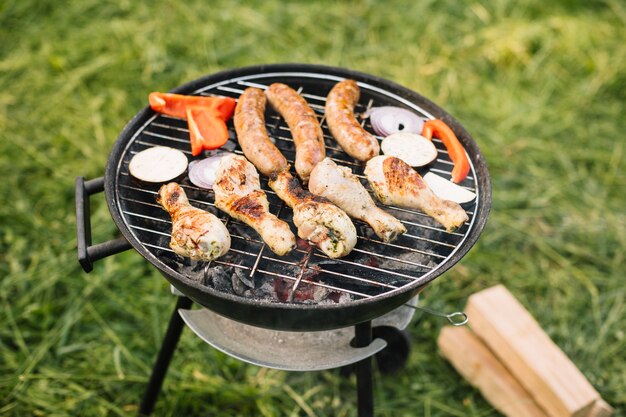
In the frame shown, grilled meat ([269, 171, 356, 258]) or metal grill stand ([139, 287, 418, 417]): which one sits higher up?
grilled meat ([269, 171, 356, 258])

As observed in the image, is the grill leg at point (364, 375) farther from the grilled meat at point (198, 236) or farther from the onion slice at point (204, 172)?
the onion slice at point (204, 172)

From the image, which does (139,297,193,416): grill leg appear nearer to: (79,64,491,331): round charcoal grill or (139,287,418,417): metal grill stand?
(139,287,418,417): metal grill stand

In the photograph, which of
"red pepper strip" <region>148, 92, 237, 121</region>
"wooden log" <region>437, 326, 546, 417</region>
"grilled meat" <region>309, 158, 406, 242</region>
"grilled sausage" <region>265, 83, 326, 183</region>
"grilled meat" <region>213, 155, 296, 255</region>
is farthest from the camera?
"wooden log" <region>437, 326, 546, 417</region>

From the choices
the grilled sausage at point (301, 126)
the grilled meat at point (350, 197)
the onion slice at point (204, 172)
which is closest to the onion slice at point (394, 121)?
the grilled sausage at point (301, 126)

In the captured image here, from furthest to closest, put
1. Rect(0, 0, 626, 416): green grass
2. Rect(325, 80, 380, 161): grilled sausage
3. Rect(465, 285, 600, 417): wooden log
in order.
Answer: Rect(0, 0, 626, 416): green grass, Rect(465, 285, 600, 417): wooden log, Rect(325, 80, 380, 161): grilled sausage

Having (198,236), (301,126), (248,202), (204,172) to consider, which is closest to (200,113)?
(204,172)

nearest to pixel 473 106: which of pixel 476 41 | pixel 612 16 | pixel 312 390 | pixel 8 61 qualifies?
pixel 476 41

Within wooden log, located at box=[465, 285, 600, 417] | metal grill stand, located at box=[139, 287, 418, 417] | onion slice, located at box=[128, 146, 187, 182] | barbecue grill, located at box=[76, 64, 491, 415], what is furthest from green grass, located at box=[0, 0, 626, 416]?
onion slice, located at box=[128, 146, 187, 182]

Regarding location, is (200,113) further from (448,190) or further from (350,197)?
(448,190)

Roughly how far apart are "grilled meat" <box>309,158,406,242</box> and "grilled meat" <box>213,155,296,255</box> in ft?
0.82

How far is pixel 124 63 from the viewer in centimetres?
591

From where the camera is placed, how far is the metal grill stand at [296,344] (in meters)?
2.87

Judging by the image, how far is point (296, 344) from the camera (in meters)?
3.14

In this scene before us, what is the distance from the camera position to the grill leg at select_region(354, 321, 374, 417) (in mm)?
2850
